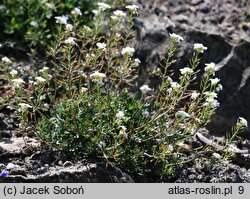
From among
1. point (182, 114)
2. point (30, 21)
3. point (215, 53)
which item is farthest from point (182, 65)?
point (30, 21)

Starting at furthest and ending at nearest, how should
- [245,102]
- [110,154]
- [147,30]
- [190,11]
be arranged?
[190,11]
[147,30]
[245,102]
[110,154]

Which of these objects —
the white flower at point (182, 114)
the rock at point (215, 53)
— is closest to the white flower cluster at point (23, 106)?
the white flower at point (182, 114)

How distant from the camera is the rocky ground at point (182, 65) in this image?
192 inches

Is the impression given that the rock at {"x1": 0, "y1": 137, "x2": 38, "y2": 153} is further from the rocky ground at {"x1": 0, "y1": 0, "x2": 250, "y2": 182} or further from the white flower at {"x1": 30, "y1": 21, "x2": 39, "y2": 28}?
the white flower at {"x1": 30, "y1": 21, "x2": 39, "y2": 28}

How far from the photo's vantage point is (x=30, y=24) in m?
6.85

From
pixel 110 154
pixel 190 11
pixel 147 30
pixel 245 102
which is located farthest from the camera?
pixel 190 11

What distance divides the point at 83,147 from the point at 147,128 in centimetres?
56

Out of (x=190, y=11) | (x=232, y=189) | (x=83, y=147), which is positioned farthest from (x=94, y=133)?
(x=190, y=11)

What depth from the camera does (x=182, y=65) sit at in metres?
6.38

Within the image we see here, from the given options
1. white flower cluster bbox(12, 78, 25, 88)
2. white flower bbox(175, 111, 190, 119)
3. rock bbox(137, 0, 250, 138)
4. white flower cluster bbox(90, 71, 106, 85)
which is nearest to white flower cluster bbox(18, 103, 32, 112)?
white flower cluster bbox(12, 78, 25, 88)

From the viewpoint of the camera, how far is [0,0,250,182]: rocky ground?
4.87 m

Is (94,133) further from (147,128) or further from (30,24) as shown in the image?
(30,24)

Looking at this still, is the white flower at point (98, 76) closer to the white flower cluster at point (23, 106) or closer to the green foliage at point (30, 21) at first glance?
the white flower cluster at point (23, 106)

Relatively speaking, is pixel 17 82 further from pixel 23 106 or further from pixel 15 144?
pixel 15 144
